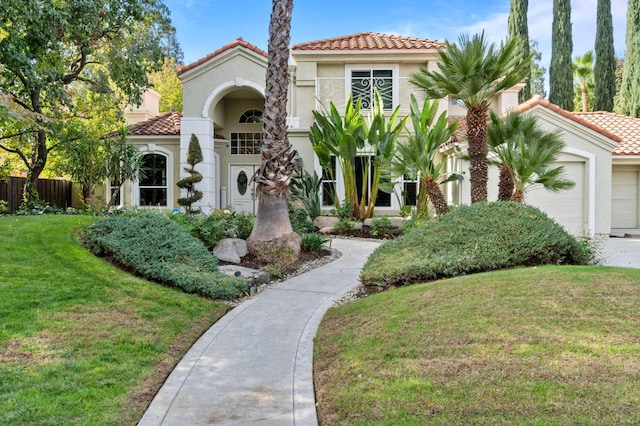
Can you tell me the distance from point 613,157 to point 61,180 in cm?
2305

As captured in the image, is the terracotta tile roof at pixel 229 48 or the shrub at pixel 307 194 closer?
the shrub at pixel 307 194

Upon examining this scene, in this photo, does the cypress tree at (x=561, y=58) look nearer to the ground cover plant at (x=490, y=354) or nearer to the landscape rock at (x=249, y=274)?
the ground cover plant at (x=490, y=354)

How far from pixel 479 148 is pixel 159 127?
48.9 ft

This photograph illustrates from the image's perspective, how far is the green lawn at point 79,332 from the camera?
4.02 meters

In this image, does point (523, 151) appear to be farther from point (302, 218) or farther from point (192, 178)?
point (192, 178)

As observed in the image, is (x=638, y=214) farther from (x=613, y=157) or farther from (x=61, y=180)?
(x=61, y=180)

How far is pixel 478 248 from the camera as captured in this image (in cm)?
797

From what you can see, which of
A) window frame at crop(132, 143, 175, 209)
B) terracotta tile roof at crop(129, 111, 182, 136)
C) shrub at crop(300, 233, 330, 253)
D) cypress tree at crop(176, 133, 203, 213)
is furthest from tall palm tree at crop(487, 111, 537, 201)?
window frame at crop(132, 143, 175, 209)

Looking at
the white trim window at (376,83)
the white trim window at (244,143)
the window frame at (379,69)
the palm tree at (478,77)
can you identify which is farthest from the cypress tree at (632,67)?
the white trim window at (244,143)

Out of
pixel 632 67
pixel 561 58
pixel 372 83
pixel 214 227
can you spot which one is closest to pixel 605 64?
pixel 561 58

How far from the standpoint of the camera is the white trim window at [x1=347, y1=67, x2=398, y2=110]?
18688 millimetres

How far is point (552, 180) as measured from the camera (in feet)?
33.0

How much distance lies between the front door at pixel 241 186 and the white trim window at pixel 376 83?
20.3ft

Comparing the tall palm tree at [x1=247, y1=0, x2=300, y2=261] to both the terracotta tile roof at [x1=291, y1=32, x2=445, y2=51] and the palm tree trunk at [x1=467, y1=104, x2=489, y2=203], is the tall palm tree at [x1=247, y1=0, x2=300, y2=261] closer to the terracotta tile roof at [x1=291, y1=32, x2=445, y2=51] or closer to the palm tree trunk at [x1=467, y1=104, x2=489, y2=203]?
the palm tree trunk at [x1=467, y1=104, x2=489, y2=203]
